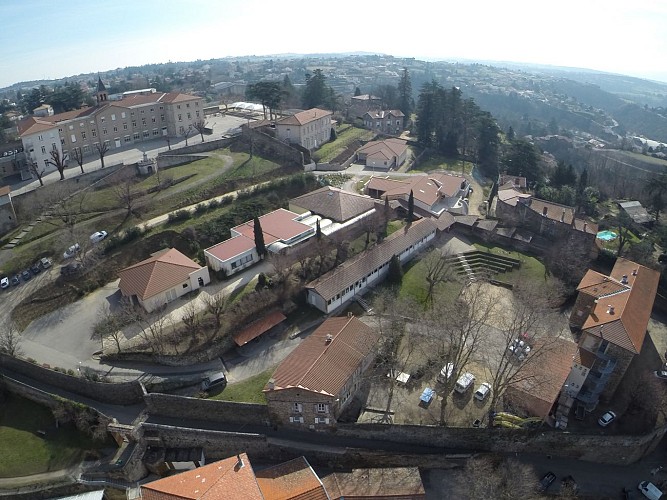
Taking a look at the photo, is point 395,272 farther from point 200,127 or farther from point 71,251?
point 200,127

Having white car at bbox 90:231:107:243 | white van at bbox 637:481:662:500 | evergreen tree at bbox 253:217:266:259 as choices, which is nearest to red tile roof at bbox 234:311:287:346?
evergreen tree at bbox 253:217:266:259

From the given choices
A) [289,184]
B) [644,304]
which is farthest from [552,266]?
[289,184]

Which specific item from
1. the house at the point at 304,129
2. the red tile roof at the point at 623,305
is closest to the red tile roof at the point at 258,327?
the red tile roof at the point at 623,305

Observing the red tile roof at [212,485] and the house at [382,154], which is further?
the house at [382,154]

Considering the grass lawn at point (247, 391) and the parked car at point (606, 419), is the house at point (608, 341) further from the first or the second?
the grass lawn at point (247, 391)

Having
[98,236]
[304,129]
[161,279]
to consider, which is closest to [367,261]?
[161,279]

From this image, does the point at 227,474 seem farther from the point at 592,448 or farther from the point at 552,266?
the point at 552,266

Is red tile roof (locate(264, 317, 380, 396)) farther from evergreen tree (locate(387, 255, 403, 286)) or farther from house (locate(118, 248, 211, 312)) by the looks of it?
house (locate(118, 248, 211, 312))
